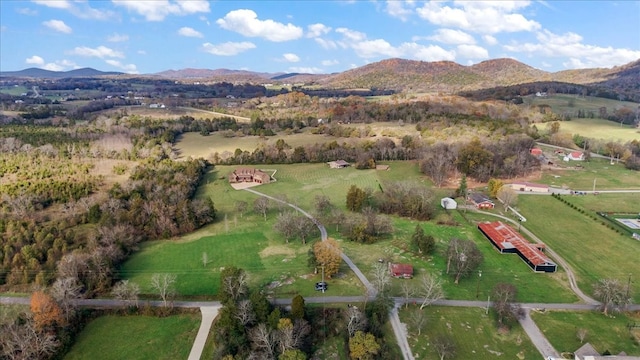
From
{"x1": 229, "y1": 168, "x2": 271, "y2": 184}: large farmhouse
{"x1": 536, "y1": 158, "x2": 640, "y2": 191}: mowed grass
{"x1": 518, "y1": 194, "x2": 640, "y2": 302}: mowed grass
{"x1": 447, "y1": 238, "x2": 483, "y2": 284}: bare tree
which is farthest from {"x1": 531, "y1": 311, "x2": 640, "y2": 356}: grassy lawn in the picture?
{"x1": 229, "y1": 168, "x2": 271, "y2": 184}: large farmhouse

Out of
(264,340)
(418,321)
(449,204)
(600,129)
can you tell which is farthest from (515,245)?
(600,129)

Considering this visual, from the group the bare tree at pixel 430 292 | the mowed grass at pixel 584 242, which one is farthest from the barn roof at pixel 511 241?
the bare tree at pixel 430 292

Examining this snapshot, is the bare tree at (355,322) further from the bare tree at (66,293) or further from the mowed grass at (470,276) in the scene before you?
the bare tree at (66,293)

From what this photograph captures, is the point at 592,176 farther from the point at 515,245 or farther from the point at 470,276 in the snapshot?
the point at 470,276

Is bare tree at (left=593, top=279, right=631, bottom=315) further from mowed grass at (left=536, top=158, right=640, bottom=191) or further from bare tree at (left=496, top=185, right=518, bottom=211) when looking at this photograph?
mowed grass at (left=536, top=158, right=640, bottom=191)

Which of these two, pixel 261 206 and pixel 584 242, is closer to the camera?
pixel 584 242

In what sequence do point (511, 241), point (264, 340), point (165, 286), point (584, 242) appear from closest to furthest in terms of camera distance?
point (264, 340) → point (165, 286) → point (511, 241) → point (584, 242)

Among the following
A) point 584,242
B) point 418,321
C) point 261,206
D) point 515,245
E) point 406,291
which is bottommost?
point 418,321
